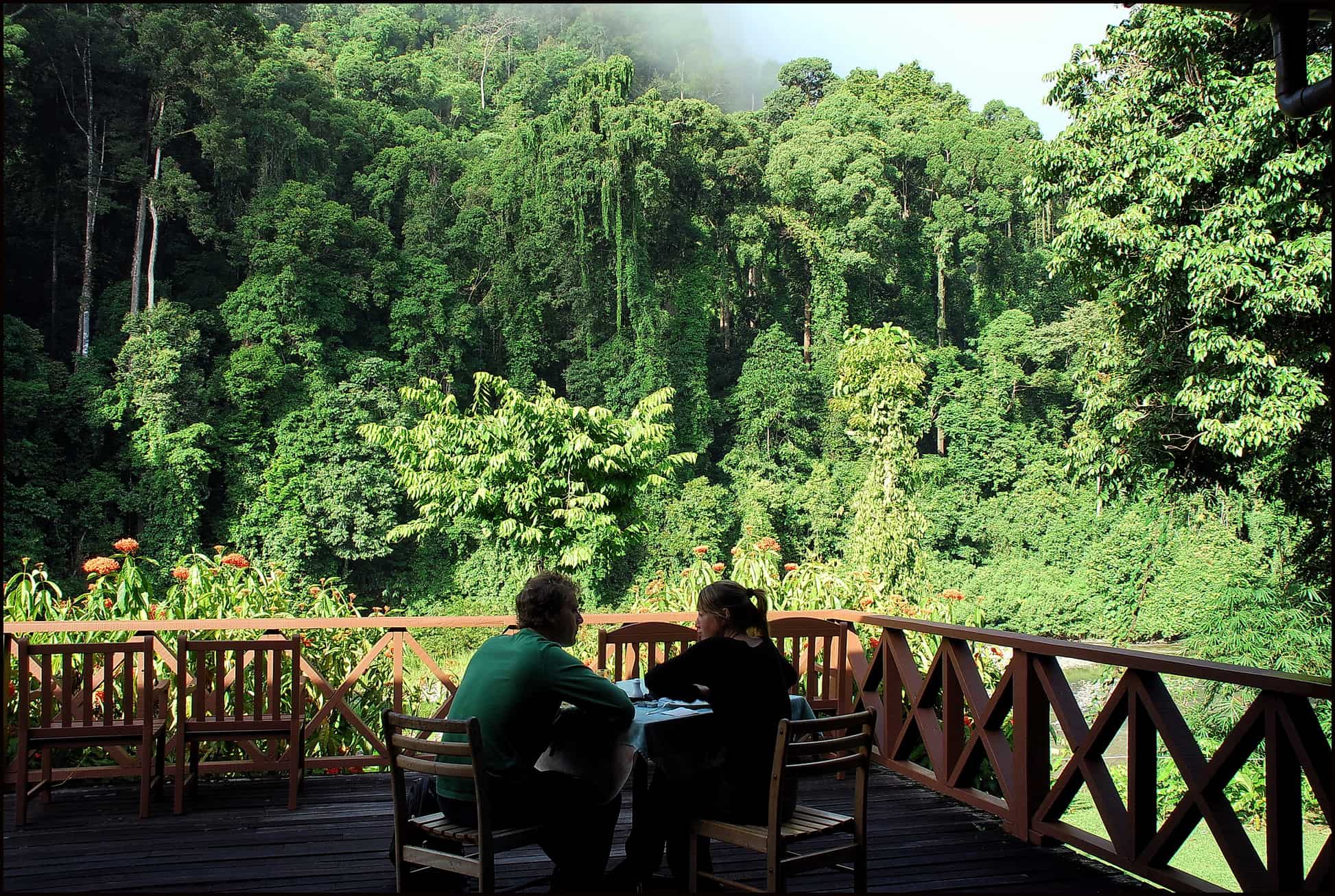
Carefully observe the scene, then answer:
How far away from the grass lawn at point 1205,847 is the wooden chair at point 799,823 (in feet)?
15.7

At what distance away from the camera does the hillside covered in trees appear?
16.1 meters

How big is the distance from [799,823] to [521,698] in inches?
32.0

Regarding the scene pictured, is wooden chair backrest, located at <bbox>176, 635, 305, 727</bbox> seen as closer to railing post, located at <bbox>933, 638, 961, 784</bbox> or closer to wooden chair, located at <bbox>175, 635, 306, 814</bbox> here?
wooden chair, located at <bbox>175, 635, 306, 814</bbox>

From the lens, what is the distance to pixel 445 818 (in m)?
2.75

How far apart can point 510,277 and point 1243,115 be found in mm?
18147

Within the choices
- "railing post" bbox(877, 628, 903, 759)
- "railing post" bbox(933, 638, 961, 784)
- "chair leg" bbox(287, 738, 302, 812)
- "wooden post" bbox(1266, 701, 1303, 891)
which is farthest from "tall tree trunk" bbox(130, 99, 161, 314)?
"wooden post" bbox(1266, 701, 1303, 891)

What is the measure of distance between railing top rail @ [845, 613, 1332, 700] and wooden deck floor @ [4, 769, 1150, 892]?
27.5 inches

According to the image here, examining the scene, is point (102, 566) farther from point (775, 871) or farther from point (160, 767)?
point (775, 871)

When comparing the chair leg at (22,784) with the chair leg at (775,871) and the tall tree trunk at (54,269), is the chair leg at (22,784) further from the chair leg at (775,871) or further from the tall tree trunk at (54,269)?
the tall tree trunk at (54,269)

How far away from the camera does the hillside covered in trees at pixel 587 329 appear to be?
1609 cm

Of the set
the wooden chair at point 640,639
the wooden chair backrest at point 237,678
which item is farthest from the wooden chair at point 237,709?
the wooden chair at point 640,639

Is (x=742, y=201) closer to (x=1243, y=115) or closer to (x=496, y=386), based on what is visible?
(x=496, y=386)

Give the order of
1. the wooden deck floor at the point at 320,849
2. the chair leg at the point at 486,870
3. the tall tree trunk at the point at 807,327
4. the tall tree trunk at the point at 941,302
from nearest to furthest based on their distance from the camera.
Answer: the chair leg at the point at 486,870
the wooden deck floor at the point at 320,849
the tall tree trunk at the point at 807,327
the tall tree trunk at the point at 941,302

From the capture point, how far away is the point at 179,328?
20281 millimetres
